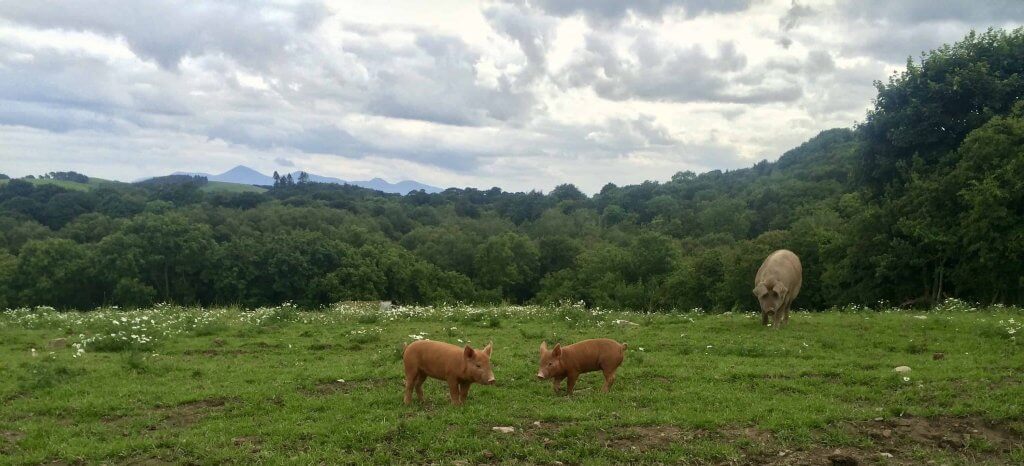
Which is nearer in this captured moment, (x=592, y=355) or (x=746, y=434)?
(x=746, y=434)

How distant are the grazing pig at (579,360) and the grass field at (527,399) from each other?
0.44 m

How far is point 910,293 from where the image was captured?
31.4 metres

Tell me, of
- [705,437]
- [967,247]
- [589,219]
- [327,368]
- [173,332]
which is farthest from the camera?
[589,219]

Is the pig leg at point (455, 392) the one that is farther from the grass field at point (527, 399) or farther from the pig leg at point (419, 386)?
the pig leg at point (419, 386)

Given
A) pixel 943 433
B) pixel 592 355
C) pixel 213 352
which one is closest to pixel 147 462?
pixel 592 355

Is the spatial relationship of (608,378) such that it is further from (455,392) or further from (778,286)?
(778,286)

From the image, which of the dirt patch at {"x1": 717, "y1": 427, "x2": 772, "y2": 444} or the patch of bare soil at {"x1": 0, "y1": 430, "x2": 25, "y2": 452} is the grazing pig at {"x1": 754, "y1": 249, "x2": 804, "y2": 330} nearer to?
the dirt patch at {"x1": 717, "y1": 427, "x2": 772, "y2": 444}

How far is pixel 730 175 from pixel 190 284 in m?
147

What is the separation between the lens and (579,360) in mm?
12047

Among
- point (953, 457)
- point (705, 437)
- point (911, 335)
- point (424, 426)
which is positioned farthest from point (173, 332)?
point (911, 335)

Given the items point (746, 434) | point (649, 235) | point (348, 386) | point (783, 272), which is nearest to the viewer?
point (746, 434)

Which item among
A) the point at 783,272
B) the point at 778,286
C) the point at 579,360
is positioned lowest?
the point at 579,360

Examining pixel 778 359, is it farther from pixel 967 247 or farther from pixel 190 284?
pixel 190 284

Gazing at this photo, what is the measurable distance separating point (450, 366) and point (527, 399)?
5.45 ft
